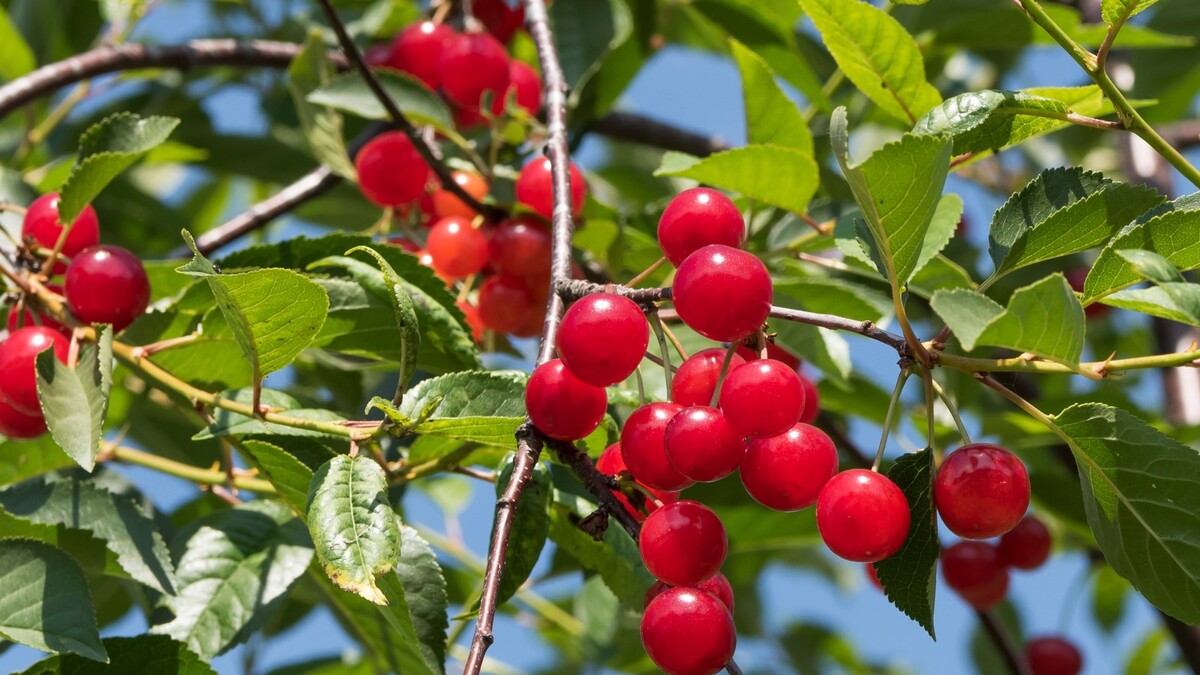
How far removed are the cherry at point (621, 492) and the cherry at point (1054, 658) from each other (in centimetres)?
213

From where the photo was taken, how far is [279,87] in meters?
3.23

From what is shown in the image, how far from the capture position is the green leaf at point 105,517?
158cm

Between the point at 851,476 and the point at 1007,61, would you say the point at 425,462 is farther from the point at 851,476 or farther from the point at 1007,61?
the point at 1007,61

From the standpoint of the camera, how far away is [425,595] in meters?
1.44

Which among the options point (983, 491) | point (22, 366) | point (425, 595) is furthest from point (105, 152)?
point (983, 491)

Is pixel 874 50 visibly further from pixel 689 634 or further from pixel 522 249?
pixel 689 634

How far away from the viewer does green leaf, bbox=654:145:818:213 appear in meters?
1.80

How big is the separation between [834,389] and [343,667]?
130 cm

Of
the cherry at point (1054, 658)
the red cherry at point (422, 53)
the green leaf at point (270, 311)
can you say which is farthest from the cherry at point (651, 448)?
the cherry at point (1054, 658)

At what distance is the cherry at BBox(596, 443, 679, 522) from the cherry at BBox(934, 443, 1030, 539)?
0.31m

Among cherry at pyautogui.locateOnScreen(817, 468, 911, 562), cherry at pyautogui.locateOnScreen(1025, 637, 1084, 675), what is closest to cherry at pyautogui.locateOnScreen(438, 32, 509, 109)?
cherry at pyautogui.locateOnScreen(817, 468, 911, 562)

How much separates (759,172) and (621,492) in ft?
2.31

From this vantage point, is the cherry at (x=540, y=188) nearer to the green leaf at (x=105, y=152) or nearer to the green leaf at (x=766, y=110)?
the green leaf at (x=766, y=110)

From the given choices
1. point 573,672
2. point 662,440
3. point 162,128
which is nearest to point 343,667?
point 573,672
